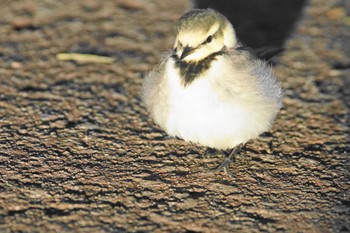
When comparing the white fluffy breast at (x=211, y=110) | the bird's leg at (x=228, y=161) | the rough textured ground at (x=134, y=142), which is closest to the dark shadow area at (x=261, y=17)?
the rough textured ground at (x=134, y=142)

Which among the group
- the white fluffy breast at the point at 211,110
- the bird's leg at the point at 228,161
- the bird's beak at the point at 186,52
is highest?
the bird's beak at the point at 186,52

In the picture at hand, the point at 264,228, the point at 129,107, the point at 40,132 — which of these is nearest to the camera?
the point at 264,228

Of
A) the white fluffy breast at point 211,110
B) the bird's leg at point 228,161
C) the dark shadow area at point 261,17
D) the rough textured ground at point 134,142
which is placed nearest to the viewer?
the rough textured ground at point 134,142

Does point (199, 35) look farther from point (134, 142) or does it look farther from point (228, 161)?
point (134, 142)

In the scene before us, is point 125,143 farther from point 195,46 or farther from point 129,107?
point 195,46

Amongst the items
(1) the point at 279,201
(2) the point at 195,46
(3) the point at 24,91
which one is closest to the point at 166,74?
(2) the point at 195,46

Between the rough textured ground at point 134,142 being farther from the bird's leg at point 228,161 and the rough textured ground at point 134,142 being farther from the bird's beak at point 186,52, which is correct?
the bird's beak at point 186,52
